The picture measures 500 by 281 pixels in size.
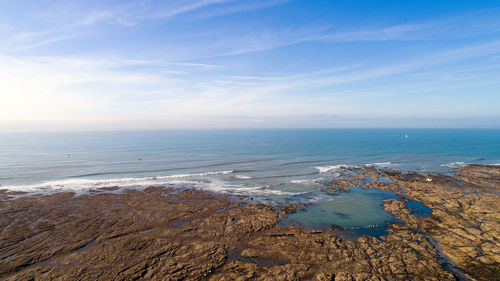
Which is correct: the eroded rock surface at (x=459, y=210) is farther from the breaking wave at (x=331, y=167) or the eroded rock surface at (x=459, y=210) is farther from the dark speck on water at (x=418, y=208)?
the breaking wave at (x=331, y=167)

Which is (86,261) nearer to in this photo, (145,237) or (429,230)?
(145,237)

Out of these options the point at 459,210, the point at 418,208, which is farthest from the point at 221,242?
the point at 459,210

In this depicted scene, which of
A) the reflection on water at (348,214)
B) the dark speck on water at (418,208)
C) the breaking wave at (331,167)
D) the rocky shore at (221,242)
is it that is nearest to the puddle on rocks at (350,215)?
the reflection on water at (348,214)

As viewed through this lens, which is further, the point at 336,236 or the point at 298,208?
the point at 298,208

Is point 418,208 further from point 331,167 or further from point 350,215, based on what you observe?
point 331,167

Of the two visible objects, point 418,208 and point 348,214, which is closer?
point 348,214

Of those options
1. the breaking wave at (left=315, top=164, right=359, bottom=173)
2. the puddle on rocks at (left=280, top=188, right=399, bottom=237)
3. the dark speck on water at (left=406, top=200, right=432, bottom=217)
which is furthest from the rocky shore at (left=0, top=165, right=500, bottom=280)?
the breaking wave at (left=315, top=164, right=359, bottom=173)

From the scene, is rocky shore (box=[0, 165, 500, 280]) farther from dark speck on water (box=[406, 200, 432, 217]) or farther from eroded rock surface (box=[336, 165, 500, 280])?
dark speck on water (box=[406, 200, 432, 217])

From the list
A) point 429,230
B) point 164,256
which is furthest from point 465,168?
point 164,256

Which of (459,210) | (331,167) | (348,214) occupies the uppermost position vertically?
(331,167)
